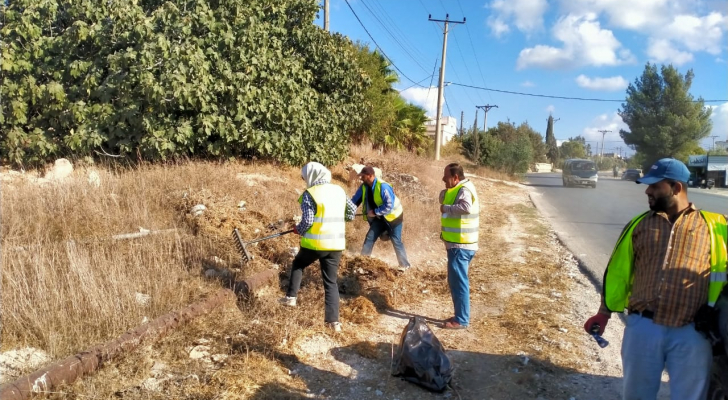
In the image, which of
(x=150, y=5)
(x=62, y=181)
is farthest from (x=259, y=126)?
(x=62, y=181)

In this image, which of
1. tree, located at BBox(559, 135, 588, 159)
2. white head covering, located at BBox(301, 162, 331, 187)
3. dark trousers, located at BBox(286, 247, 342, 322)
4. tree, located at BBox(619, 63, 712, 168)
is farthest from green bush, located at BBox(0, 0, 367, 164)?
tree, located at BBox(559, 135, 588, 159)

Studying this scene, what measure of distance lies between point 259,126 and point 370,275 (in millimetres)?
5967

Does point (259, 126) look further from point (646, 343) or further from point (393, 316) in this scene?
point (646, 343)

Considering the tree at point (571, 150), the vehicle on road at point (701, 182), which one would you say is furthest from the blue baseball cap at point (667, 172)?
the tree at point (571, 150)

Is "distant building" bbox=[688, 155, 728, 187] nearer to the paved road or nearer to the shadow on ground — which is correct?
the paved road

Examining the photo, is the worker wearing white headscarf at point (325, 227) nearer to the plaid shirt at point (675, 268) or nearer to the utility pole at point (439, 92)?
the plaid shirt at point (675, 268)

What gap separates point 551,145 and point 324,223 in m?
93.0

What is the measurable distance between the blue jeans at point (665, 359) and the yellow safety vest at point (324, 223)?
270 centimetres

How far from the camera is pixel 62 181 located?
832 cm

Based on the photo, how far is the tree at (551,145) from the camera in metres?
87.9

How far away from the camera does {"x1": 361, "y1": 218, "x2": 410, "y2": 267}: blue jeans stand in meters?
7.00

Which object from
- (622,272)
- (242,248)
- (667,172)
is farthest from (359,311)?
(667,172)

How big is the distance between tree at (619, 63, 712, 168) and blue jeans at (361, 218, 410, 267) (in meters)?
49.8

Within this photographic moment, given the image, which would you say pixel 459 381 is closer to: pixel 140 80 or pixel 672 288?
pixel 672 288
